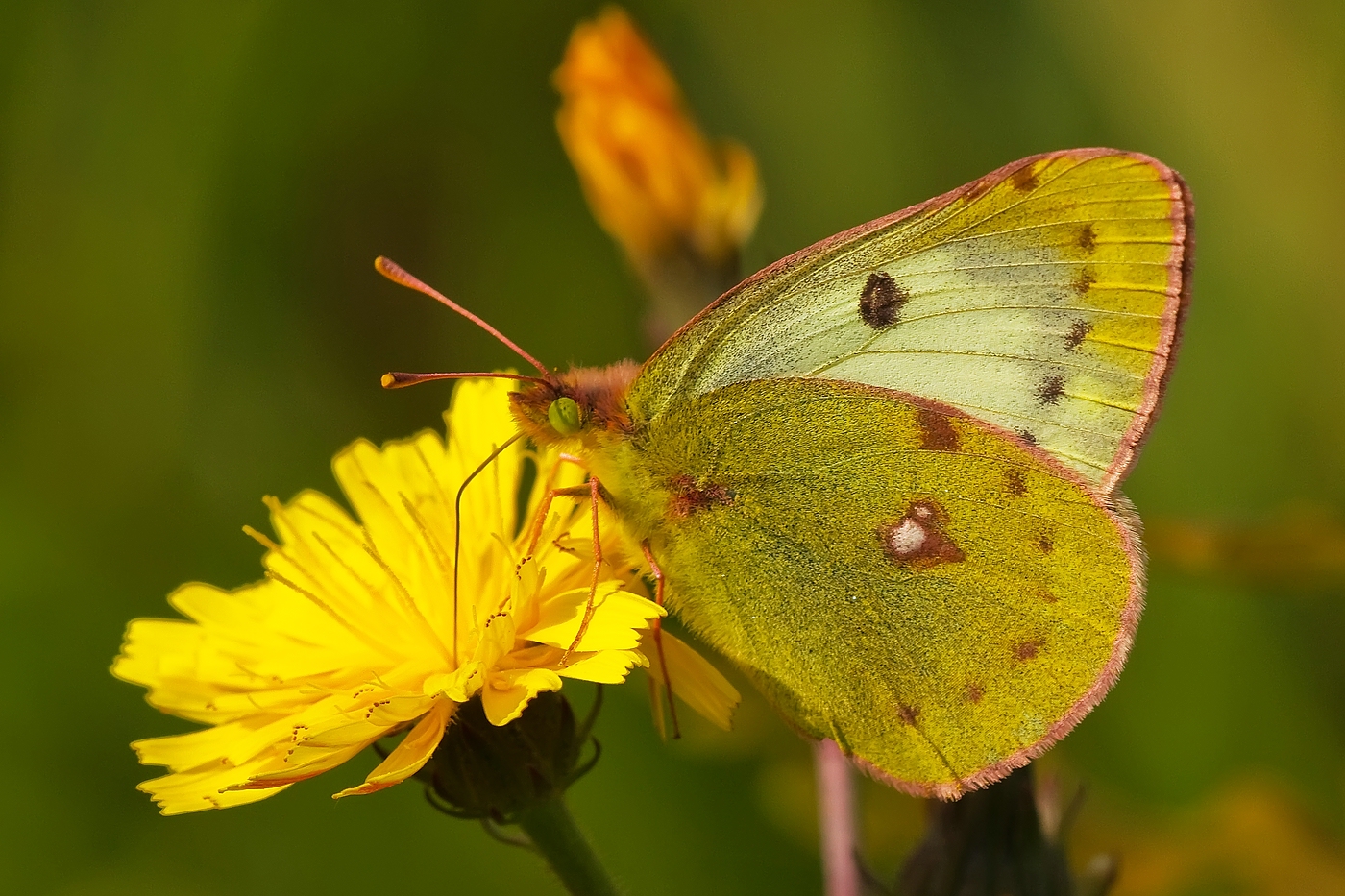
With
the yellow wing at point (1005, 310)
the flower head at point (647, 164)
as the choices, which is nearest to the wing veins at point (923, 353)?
the yellow wing at point (1005, 310)

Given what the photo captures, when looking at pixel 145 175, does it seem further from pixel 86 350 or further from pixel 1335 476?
pixel 1335 476

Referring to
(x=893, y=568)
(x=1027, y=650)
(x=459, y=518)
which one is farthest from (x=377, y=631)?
(x=1027, y=650)

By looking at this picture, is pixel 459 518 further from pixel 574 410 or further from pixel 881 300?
pixel 881 300

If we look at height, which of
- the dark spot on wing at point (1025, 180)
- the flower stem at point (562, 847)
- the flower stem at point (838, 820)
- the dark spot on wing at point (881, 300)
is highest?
the dark spot on wing at point (1025, 180)

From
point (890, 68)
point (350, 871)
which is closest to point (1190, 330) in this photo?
point (890, 68)

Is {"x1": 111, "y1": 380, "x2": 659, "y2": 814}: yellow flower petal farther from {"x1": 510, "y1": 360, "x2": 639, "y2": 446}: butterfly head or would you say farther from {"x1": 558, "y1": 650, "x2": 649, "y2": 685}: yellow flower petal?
{"x1": 510, "y1": 360, "x2": 639, "y2": 446}: butterfly head

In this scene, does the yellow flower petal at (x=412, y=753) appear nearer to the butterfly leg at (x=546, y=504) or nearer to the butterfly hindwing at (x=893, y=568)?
the butterfly leg at (x=546, y=504)
